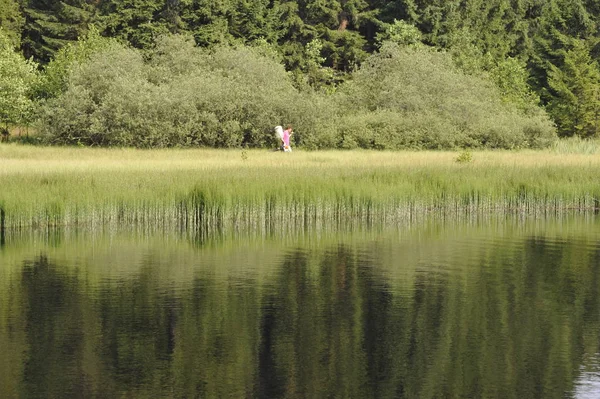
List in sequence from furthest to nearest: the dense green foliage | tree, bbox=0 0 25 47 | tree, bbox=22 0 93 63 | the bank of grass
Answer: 1. tree, bbox=0 0 25 47
2. tree, bbox=22 0 93 63
3. the dense green foliage
4. the bank of grass

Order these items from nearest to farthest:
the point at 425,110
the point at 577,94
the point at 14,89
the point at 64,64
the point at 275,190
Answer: the point at 275,190 < the point at 425,110 < the point at 14,89 < the point at 64,64 < the point at 577,94

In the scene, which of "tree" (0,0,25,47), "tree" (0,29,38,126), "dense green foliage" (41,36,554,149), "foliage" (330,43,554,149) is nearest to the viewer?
"dense green foliage" (41,36,554,149)

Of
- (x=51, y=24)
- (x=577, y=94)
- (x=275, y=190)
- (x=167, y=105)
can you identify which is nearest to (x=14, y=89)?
(x=167, y=105)

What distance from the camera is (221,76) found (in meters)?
57.6

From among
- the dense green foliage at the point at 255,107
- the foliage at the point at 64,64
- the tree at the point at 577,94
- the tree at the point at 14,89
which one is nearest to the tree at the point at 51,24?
the foliage at the point at 64,64

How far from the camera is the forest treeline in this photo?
178ft

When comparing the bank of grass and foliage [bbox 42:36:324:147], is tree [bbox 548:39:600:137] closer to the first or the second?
foliage [bbox 42:36:324:147]

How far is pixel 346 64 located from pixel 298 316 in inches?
2557

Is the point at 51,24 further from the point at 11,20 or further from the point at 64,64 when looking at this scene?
the point at 64,64

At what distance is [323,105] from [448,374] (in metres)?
41.8

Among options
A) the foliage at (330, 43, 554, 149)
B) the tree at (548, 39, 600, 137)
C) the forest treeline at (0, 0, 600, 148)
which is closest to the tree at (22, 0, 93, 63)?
the forest treeline at (0, 0, 600, 148)

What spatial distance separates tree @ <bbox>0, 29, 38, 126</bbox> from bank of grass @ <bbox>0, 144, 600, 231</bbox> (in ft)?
62.3

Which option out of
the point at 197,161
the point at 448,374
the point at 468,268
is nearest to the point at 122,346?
the point at 448,374

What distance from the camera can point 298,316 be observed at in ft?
65.4
